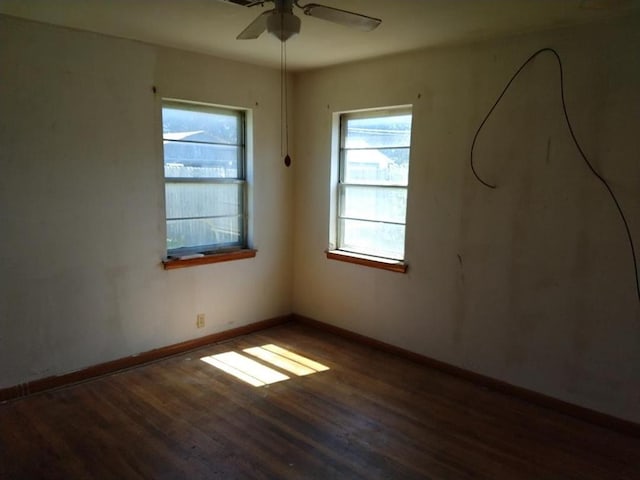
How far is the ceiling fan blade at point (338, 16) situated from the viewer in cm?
211

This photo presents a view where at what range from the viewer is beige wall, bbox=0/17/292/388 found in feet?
9.43

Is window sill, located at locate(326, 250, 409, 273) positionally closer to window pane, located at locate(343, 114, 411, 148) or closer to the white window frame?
the white window frame

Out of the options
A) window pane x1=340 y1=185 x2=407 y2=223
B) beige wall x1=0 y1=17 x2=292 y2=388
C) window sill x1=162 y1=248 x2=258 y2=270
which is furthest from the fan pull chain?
window sill x1=162 y1=248 x2=258 y2=270

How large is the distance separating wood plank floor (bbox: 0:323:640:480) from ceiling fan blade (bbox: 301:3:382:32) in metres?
2.27

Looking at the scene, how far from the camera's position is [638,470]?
2.40 meters

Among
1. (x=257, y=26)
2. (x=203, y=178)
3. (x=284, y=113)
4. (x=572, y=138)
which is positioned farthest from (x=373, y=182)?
(x=257, y=26)

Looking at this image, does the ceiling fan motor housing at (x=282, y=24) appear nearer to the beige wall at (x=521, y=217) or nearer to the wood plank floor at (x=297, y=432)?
the beige wall at (x=521, y=217)

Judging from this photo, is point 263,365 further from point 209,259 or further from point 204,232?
point 204,232

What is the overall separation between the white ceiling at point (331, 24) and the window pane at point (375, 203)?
3.67 ft

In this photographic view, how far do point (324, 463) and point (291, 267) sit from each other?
2.44 m

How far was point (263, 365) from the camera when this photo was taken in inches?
141

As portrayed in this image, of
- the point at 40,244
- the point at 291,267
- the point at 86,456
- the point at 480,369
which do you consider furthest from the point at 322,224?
the point at 86,456

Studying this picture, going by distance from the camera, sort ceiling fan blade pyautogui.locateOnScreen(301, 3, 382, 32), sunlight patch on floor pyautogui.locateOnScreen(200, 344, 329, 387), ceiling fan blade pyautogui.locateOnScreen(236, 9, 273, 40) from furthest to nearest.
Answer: sunlight patch on floor pyautogui.locateOnScreen(200, 344, 329, 387), ceiling fan blade pyautogui.locateOnScreen(236, 9, 273, 40), ceiling fan blade pyautogui.locateOnScreen(301, 3, 382, 32)

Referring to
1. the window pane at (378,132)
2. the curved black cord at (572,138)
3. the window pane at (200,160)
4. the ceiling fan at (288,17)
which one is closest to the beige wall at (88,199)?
the window pane at (200,160)
